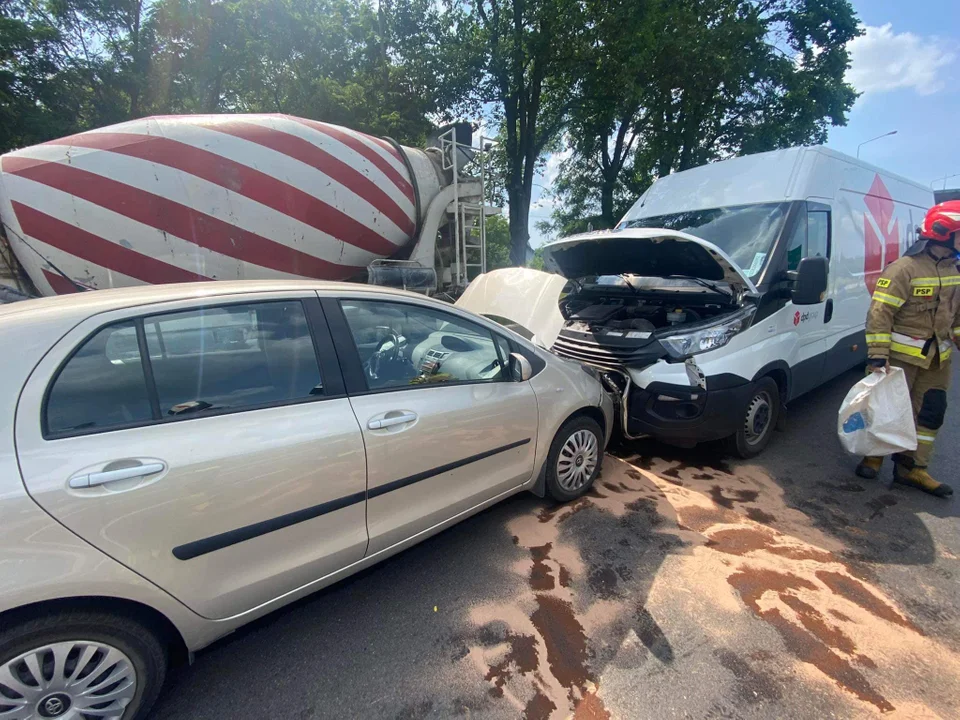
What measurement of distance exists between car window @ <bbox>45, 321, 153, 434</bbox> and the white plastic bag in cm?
431

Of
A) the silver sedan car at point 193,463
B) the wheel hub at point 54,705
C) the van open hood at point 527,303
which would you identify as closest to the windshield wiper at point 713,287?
the van open hood at point 527,303

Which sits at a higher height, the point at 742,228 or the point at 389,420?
the point at 742,228

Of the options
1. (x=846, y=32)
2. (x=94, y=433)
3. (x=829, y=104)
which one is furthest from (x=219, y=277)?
(x=846, y=32)

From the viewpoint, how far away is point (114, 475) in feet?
4.97

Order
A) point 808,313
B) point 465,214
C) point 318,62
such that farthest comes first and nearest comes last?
point 318,62, point 465,214, point 808,313

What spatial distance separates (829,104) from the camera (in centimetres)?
1370

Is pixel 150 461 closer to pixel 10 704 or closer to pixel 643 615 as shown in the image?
pixel 10 704

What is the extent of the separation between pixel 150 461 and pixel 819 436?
520 centimetres

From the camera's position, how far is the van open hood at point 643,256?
11.9 feet

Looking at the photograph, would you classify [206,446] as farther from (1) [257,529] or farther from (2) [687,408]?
(2) [687,408]

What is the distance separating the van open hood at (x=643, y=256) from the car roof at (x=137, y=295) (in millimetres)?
2502

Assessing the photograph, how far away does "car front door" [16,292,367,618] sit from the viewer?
1.51 meters

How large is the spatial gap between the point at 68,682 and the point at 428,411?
5.06ft

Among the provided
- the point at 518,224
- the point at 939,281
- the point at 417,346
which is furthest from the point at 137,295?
the point at 518,224
